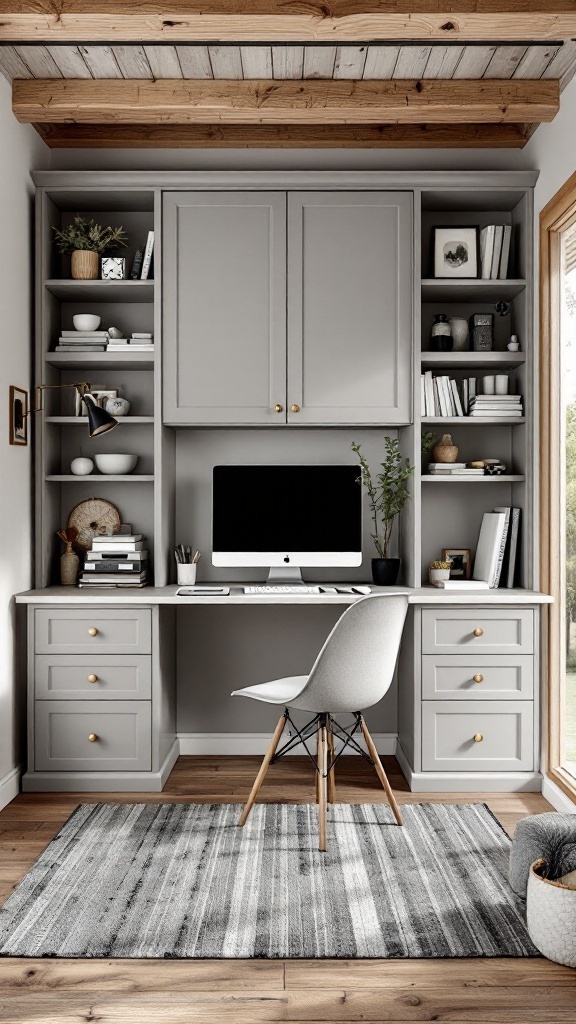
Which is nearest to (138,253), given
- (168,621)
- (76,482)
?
(76,482)

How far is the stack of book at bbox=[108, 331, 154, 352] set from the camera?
137 inches

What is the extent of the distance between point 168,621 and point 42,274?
1582mm

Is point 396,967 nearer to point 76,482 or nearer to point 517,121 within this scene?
point 76,482

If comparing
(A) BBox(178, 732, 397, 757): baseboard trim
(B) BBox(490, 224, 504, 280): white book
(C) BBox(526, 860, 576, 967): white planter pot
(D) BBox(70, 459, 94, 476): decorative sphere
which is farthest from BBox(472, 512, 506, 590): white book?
(D) BBox(70, 459, 94, 476): decorative sphere

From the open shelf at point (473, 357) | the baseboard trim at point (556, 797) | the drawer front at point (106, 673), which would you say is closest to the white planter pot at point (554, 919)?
the baseboard trim at point (556, 797)

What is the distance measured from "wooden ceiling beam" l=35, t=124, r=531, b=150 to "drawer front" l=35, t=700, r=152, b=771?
2483mm

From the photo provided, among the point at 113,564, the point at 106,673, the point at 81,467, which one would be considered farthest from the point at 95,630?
the point at 81,467

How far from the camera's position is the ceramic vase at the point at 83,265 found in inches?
137

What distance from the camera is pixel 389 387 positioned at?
3439 millimetres

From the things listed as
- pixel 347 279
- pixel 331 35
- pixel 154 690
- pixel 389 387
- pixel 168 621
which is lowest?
pixel 154 690

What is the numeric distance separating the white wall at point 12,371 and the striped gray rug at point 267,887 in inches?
23.2

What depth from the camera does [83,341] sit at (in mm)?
3486

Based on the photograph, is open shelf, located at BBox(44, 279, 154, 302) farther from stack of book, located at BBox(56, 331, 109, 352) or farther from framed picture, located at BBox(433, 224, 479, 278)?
framed picture, located at BBox(433, 224, 479, 278)

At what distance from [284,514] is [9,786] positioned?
5.12 feet
